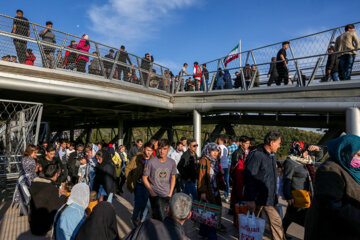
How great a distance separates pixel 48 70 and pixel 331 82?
9.04 meters

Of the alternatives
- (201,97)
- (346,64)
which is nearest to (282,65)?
(346,64)

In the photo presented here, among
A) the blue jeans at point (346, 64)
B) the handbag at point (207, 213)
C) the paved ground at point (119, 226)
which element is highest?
the blue jeans at point (346, 64)

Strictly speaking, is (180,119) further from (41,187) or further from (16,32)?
(41,187)

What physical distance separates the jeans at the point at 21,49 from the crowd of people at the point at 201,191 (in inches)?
134

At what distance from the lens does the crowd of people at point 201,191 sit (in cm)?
189

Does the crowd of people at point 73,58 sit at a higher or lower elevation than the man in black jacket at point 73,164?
higher

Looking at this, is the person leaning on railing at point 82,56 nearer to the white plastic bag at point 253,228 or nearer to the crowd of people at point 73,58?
the crowd of people at point 73,58

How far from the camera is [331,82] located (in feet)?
24.0

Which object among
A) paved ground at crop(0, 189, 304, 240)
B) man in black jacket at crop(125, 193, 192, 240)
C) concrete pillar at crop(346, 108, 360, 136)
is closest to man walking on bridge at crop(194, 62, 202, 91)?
concrete pillar at crop(346, 108, 360, 136)

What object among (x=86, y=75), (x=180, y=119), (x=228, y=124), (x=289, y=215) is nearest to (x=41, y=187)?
(x=289, y=215)

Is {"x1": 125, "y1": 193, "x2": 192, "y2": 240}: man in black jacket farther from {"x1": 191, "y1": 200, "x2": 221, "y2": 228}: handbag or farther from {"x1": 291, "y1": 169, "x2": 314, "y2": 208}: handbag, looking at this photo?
{"x1": 291, "y1": 169, "x2": 314, "y2": 208}: handbag

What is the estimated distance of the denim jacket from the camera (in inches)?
108

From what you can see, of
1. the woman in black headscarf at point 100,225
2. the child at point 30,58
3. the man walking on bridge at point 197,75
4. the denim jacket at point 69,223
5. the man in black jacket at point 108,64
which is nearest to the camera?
the woman in black headscarf at point 100,225

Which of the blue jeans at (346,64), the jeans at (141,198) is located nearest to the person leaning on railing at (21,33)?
the jeans at (141,198)
